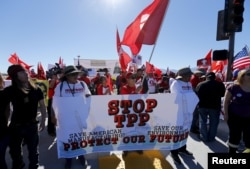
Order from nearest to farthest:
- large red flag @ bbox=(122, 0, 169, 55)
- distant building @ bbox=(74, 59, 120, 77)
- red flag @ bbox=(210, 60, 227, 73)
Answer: large red flag @ bbox=(122, 0, 169, 55), red flag @ bbox=(210, 60, 227, 73), distant building @ bbox=(74, 59, 120, 77)

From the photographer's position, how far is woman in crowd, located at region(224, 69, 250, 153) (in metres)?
4.27

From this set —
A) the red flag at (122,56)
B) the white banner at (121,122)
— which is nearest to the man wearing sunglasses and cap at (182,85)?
the white banner at (121,122)

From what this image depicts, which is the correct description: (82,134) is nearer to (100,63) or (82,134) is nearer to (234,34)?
(234,34)

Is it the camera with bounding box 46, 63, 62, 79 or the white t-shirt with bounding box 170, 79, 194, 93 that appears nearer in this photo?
the white t-shirt with bounding box 170, 79, 194, 93

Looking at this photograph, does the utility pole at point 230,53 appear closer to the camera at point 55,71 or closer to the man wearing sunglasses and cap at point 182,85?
the man wearing sunglasses and cap at point 182,85

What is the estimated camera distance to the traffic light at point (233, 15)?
22.9ft

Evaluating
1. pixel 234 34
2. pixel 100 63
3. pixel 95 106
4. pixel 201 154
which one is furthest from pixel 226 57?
pixel 100 63

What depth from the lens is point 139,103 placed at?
4.70 metres

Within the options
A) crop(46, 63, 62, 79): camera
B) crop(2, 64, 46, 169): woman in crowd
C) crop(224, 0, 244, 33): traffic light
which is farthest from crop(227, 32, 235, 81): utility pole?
crop(2, 64, 46, 169): woman in crowd

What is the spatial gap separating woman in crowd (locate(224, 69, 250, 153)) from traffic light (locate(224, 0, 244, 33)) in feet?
11.3

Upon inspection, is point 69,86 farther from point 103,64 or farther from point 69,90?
point 103,64

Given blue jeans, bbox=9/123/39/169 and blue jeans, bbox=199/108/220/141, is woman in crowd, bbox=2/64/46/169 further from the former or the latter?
blue jeans, bbox=199/108/220/141

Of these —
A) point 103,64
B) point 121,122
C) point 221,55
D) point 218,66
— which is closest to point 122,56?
point 121,122

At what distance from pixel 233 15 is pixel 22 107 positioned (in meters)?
6.37
